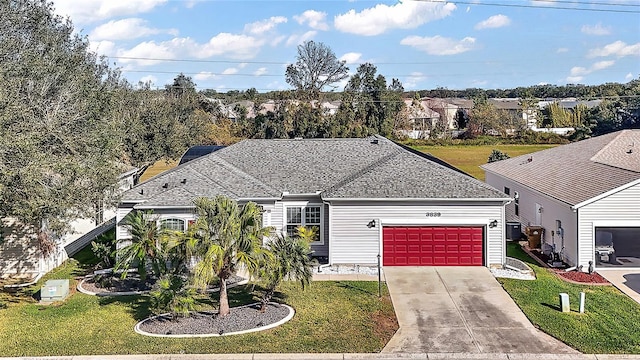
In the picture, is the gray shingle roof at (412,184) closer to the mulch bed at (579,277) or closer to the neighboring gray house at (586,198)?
the neighboring gray house at (586,198)

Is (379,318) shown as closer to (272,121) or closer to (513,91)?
(272,121)

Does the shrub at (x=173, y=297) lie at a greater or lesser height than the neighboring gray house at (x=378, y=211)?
lesser

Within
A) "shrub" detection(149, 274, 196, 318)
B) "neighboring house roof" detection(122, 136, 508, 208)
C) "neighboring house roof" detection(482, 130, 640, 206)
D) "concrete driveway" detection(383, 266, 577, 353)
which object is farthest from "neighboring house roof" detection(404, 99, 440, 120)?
"shrub" detection(149, 274, 196, 318)

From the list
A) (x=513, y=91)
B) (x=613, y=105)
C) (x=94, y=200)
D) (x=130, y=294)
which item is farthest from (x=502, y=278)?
(x=513, y=91)

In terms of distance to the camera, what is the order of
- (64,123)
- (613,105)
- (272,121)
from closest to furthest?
1. (64,123)
2. (272,121)
3. (613,105)

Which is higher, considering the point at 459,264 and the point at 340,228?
the point at 340,228

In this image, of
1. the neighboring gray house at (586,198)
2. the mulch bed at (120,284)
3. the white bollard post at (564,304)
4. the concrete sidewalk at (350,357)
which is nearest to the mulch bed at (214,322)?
the concrete sidewalk at (350,357)
